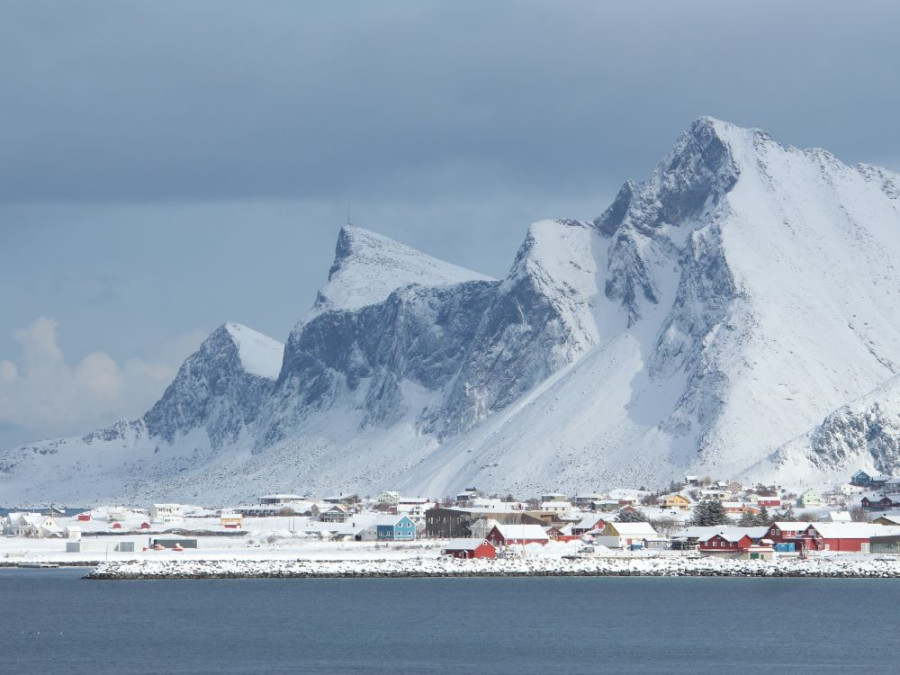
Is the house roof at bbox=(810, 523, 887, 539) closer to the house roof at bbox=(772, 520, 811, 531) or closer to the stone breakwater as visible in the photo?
the house roof at bbox=(772, 520, 811, 531)

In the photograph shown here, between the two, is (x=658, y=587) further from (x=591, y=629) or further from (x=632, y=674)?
(x=632, y=674)

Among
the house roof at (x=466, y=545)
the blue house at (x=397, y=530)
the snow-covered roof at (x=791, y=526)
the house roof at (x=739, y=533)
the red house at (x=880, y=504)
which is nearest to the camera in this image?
the house roof at (x=466, y=545)

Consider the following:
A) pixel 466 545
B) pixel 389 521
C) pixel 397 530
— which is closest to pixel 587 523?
pixel 397 530

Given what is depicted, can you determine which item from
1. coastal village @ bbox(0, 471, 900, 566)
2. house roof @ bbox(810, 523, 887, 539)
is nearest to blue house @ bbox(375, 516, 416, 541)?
coastal village @ bbox(0, 471, 900, 566)

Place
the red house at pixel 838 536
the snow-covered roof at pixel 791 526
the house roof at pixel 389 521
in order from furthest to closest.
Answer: the house roof at pixel 389 521
the snow-covered roof at pixel 791 526
the red house at pixel 838 536

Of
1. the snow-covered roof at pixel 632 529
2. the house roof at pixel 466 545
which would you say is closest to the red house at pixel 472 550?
the house roof at pixel 466 545

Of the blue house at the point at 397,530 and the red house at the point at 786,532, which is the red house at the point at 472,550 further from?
the blue house at the point at 397,530
